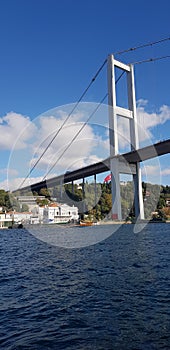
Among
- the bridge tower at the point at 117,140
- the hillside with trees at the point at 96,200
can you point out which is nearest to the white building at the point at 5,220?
the hillside with trees at the point at 96,200

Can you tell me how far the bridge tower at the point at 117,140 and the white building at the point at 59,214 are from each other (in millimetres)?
19459

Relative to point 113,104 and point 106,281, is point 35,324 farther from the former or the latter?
point 113,104

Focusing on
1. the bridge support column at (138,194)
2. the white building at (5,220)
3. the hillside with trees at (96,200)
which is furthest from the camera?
the white building at (5,220)

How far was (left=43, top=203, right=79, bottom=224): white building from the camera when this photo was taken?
62375mm

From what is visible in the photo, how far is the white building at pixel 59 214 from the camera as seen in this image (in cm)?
6238

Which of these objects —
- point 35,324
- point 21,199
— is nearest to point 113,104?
point 21,199

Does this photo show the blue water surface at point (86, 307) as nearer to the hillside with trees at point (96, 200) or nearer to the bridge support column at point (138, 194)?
the bridge support column at point (138, 194)

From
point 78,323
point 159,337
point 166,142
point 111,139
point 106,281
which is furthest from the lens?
point 111,139

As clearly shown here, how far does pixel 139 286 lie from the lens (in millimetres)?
7512

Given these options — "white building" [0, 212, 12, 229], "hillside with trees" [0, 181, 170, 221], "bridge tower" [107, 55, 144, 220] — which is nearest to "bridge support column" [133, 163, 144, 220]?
"bridge tower" [107, 55, 144, 220]

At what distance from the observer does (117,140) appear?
144ft

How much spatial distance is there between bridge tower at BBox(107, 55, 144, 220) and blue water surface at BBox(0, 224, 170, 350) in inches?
1331

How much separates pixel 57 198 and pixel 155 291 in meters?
65.5

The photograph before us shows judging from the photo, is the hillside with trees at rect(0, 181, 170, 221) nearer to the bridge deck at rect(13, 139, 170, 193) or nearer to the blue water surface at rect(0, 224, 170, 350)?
the bridge deck at rect(13, 139, 170, 193)
